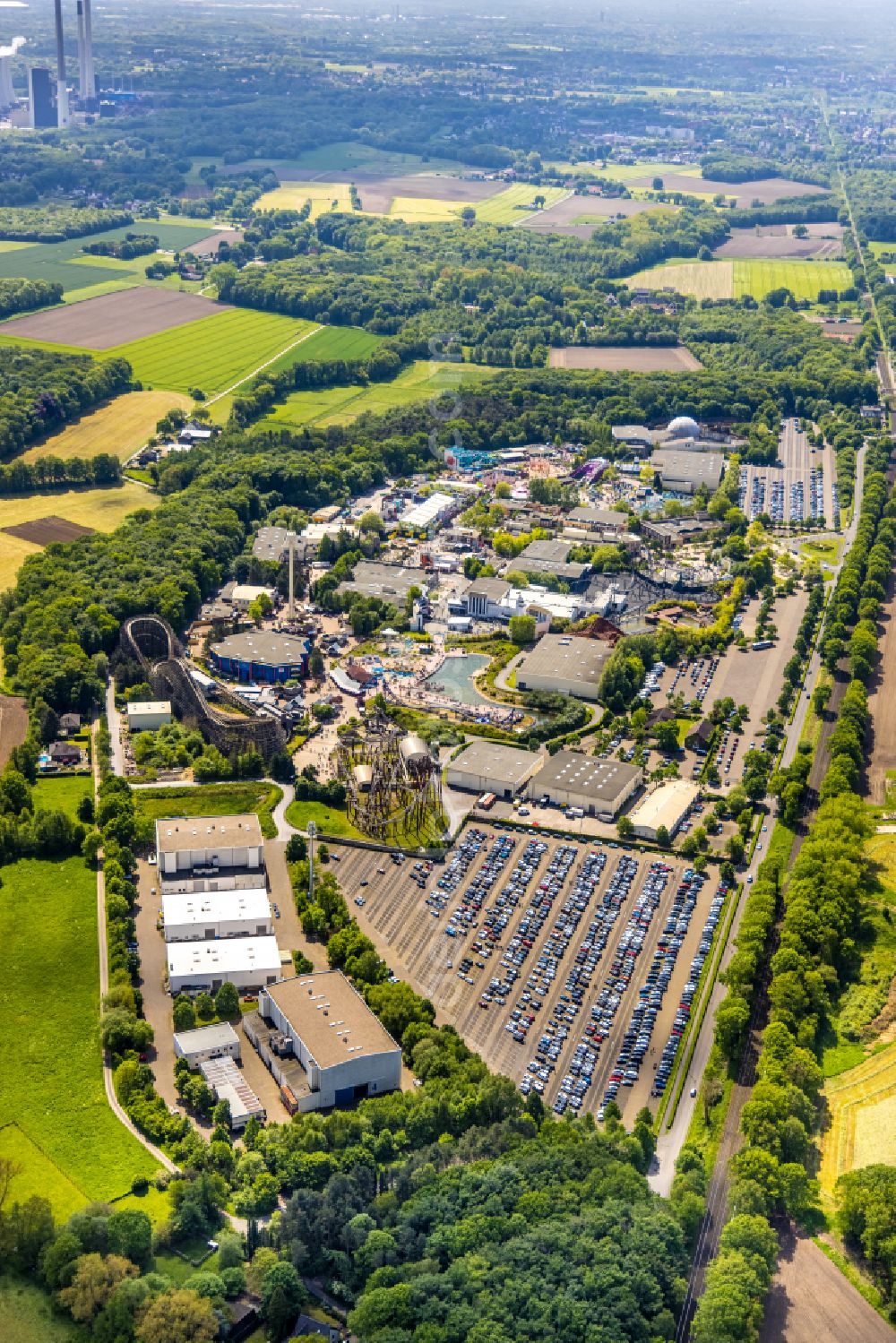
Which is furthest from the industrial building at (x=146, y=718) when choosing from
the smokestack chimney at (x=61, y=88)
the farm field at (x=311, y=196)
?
the smokestack chimney at (x=61, y=88)

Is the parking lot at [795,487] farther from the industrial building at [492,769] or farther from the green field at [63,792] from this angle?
the green field at [63,792]

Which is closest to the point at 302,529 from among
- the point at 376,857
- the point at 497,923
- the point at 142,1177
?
the point at 376,857

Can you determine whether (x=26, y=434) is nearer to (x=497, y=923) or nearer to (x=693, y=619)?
(x=693, y=619)

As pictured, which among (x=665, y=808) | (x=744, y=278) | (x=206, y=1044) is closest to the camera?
(x=206, y=1044)

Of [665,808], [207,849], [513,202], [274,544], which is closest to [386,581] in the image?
[274,544]

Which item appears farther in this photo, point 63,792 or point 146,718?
point 146,718

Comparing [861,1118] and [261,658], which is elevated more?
[861,1118]

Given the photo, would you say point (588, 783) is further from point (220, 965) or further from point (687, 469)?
point (687, 469)
